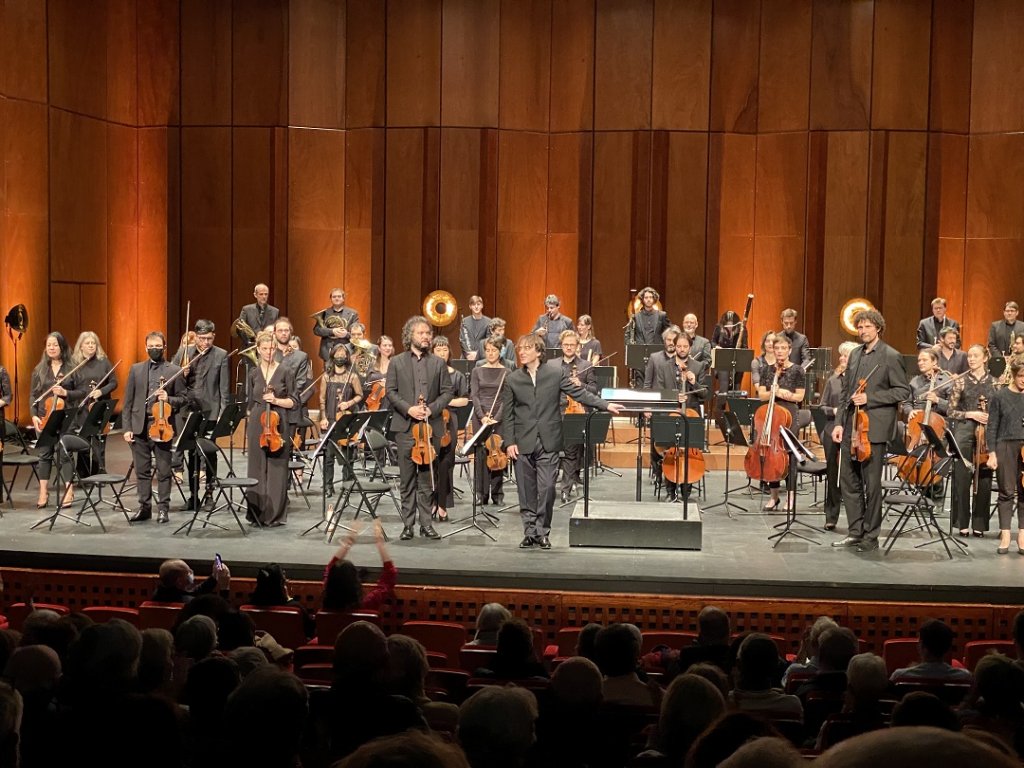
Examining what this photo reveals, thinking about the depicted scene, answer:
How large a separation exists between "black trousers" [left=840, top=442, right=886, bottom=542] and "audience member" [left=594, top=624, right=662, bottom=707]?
14.8ft

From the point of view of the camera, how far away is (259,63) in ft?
53.0

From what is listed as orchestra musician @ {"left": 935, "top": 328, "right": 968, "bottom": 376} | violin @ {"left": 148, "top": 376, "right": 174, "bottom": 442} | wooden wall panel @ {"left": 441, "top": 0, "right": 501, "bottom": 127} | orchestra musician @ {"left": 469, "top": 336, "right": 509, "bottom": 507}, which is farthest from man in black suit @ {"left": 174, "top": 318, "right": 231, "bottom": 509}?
wooden wall panel @ {"left": 441, "top": 0, "right": 501, "bottom": 127}

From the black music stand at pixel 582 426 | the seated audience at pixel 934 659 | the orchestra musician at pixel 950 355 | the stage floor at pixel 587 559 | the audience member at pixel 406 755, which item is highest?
the orchestra musician at pixel 950 355

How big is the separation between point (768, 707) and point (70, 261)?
1290 cm

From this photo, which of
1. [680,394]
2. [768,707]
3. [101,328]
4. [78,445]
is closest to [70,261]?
[101,328]

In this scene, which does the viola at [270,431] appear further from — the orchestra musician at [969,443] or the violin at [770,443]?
the orchestra musician at [969,443]

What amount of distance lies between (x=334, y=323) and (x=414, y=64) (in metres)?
4.53

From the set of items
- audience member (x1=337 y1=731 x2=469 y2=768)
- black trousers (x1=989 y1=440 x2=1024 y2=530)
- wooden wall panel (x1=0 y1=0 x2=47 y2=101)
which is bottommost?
black trousers (x1=989 y1=440 x2=1024 y2=530)

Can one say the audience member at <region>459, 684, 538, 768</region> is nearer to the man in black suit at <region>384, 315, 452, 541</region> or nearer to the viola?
the man in black suit at <region>384, 315, 452, 541</region>

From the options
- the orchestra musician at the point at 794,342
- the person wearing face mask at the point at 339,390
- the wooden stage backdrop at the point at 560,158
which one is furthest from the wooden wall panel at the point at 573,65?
the person wearing face mask at the point at 339,390

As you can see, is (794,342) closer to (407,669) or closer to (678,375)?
(678,375)

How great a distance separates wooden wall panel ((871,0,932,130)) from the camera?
50.9 feet

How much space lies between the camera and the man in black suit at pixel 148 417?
9609 millimetres

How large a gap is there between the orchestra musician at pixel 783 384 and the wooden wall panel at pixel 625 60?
6700mm
